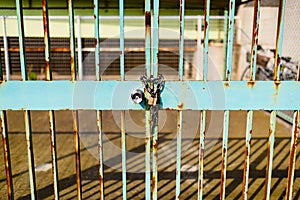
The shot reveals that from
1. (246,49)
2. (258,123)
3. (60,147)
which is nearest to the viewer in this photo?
(60,147)

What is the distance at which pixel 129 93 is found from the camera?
1.59m

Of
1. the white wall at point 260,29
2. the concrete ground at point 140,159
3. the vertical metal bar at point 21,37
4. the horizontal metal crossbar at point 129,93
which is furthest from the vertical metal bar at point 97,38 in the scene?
the white wall at point 260,29

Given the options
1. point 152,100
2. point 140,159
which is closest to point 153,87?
point 152,100

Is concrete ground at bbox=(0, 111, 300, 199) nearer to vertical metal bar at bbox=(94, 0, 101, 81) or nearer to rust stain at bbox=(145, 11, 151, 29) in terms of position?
vertical metal bar at bbox=(94, 0, 101, 81)

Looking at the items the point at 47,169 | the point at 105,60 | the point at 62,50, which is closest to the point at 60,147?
the point at 47,169

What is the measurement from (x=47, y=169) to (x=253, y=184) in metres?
2.21

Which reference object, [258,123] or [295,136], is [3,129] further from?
[258,123]

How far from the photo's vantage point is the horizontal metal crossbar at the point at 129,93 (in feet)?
5.17

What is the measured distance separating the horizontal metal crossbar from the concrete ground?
4.95 feet

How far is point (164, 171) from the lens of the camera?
3.44 metres

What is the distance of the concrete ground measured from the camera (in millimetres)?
2980

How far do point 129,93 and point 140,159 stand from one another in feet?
7.71

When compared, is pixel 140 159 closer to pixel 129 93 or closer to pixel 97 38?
pixel 129 93

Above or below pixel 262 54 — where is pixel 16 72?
below
